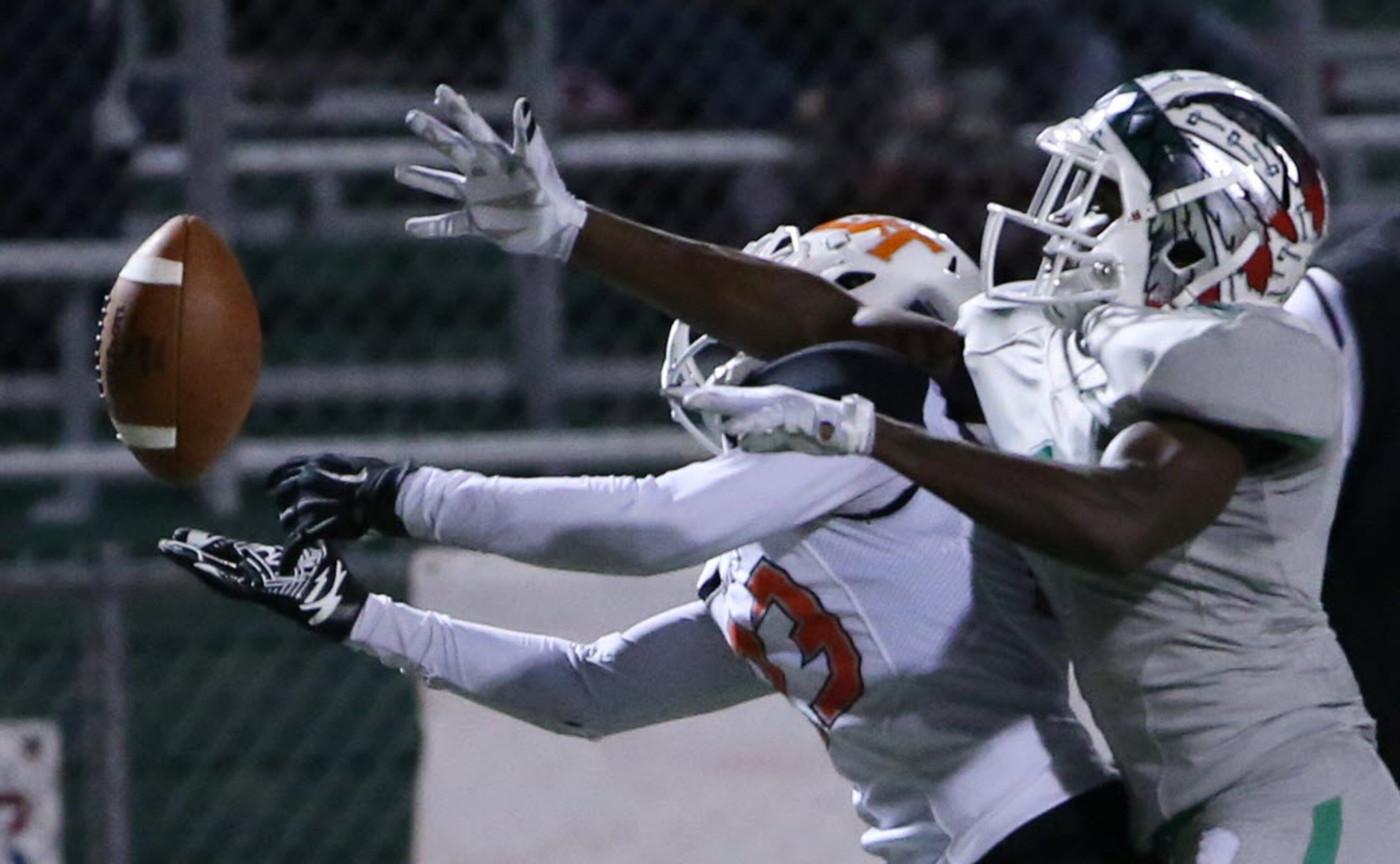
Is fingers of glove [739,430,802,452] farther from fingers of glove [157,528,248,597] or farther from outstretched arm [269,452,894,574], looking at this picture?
fingers of glove [157,528,248,597]

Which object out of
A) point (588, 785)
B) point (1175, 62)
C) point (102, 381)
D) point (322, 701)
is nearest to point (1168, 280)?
point (102, 381)

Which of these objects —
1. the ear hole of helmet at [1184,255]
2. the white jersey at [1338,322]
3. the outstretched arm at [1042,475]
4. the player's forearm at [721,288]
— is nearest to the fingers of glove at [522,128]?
the player's forearm at [721,288]

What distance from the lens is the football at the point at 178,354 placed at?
2.74m

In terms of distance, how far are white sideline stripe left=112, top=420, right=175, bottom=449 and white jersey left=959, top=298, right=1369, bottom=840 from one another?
1.06 metres

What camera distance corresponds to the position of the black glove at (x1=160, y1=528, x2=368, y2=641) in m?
2.49

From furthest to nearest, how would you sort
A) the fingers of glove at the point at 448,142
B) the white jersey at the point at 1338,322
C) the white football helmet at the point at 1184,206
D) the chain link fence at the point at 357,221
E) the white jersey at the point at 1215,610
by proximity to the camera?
1. the chain link fence at the point at 357,221
2. the white jersey at the point at 1338,322
3. the fingers of glove at the point at 448,142
4. the white football helmet at the point at 1184,206
5. the white jersey at the point at 1215,610

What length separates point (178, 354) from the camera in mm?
2748

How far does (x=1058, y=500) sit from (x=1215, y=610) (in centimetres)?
29

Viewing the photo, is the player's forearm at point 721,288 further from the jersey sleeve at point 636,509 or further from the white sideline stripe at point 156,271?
the white sideline stripe at point 156,271

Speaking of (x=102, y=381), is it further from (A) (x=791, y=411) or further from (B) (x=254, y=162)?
(B) (x=254, y=162)

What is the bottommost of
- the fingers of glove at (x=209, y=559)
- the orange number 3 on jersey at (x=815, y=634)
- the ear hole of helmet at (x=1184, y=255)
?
the orange number 3 on jersey at (x=815, y=634)

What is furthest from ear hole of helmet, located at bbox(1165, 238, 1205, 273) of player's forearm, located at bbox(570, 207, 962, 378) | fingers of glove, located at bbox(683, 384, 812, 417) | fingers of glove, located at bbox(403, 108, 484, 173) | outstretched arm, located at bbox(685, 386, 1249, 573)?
fingers of glove, located at bbox(403, 108, 484, 173)

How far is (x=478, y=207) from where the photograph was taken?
2.57 metres

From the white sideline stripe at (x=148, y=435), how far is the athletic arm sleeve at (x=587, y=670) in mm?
314
